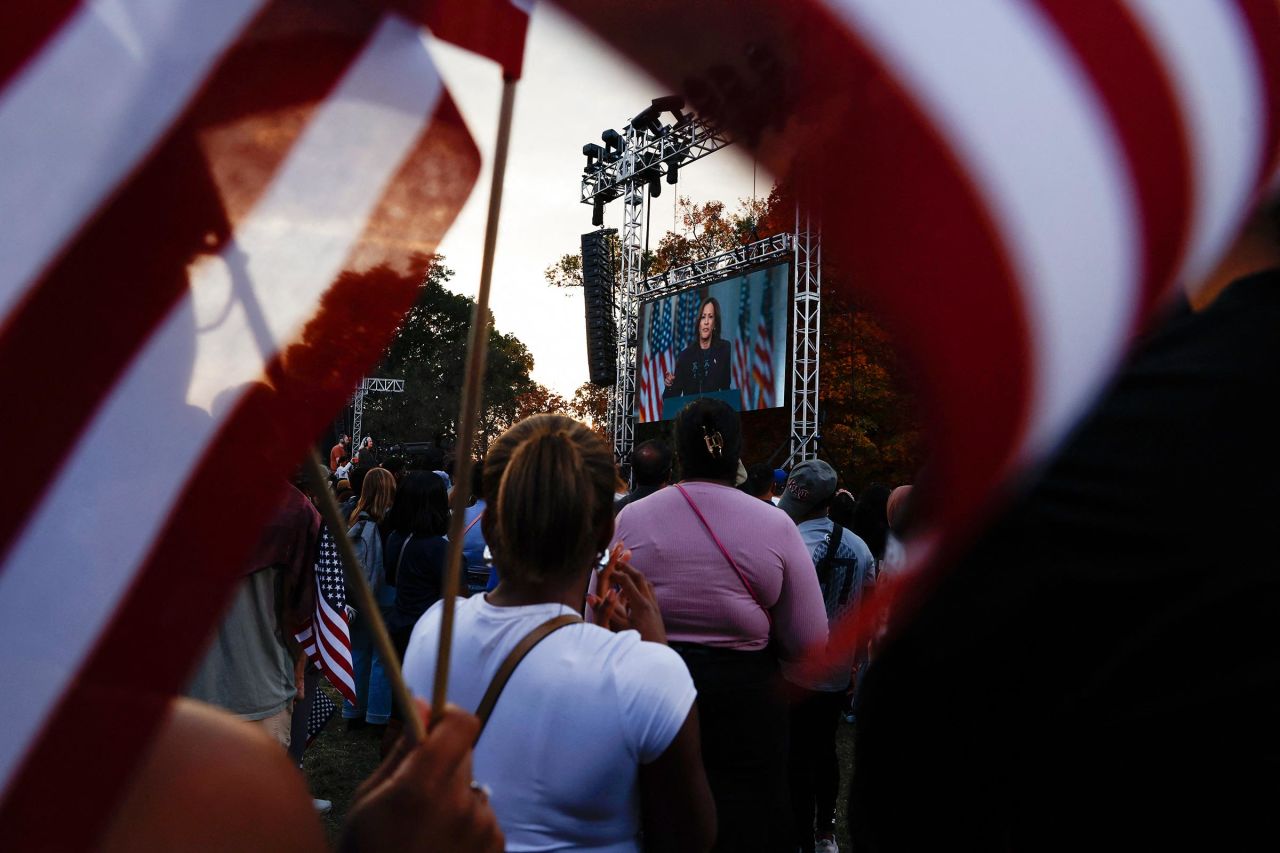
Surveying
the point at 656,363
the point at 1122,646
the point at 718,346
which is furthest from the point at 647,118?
the point at 656,363

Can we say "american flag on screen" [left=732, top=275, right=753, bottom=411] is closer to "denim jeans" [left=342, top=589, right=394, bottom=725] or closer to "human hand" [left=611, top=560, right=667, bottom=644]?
"denim jeans" [left=342, top=589, right=394, bottom=725]

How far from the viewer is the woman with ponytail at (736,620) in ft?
7.66

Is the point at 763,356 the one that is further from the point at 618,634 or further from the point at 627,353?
the point at 618,634

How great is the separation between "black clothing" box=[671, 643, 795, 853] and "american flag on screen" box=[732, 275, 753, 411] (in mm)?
11610

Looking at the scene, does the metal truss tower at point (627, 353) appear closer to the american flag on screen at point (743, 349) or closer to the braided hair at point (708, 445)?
the american flag on screen at point (743, 349)

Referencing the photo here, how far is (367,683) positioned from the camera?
5.36 metres

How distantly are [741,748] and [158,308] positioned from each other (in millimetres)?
1852

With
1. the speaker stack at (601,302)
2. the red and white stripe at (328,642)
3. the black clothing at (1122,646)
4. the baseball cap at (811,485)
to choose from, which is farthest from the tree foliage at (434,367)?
the speaker stack at (601,302)

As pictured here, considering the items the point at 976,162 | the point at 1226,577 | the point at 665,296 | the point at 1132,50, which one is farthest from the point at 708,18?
the point at 665,296

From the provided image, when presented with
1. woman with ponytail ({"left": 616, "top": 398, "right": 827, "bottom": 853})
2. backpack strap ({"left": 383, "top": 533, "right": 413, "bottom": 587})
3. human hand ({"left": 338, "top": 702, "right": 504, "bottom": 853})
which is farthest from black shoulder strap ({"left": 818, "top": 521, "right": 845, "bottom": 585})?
human hand ({"left": 338, "top": 702, "right": 504, "bottom": 853})

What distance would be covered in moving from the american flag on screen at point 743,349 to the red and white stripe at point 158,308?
42.5ft

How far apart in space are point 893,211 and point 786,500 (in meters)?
2.64

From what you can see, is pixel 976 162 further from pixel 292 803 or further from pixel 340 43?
pixel 292 803

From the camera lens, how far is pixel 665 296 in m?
16.2
